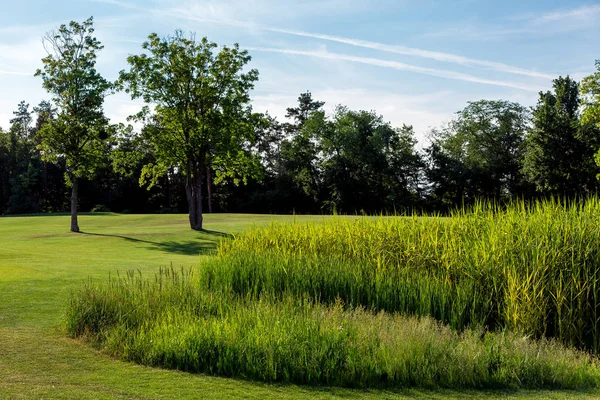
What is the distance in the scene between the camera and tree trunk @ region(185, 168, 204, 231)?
102ft

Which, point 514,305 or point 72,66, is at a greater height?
point 72,66

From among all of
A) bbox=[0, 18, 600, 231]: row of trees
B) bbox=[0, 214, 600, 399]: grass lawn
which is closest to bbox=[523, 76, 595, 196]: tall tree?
bbox=[0, 18, 600, 231]: row of trees

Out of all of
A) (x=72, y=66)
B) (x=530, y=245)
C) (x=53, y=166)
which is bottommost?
(x=530, y=245)

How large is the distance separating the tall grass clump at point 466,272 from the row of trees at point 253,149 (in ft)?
66.7

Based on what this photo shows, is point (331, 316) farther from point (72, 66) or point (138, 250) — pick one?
point (72, 66)

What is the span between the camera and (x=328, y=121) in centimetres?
6278

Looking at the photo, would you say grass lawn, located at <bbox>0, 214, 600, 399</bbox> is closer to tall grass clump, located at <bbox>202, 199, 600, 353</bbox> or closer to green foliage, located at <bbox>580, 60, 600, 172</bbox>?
tall grass clump, located at <bbox>202, 199, 600, 353</bbox>

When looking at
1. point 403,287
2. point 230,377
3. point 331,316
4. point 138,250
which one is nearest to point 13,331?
point 230,377

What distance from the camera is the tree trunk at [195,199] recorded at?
1228 inches

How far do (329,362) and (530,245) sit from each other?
5.02 meters

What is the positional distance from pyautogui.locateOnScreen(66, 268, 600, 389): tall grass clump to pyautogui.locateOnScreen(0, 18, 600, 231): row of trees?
23.7 m

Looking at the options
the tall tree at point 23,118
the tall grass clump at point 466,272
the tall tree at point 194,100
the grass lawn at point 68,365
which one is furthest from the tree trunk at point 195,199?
the tall tree at point 23,118

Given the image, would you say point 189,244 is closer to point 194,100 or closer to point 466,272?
point 194,100

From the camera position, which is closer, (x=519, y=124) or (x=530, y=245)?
(x=530, y=245)
